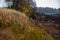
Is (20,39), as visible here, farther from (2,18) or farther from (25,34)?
A: (2,18)

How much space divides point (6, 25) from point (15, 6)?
6.71m

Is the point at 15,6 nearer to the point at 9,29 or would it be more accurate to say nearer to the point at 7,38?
the point at 9,29

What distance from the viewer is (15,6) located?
15.8m

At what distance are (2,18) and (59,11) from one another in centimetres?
1211

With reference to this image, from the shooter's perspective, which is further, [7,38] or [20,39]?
[20,39]

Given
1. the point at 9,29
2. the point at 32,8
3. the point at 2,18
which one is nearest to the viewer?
the point at 9,29

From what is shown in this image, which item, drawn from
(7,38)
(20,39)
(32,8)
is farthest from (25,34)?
(32,8)

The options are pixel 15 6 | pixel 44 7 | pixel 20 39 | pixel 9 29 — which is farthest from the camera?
pixel 44 7

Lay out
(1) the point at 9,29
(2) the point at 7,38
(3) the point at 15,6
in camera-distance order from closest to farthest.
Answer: (2) the point at 7,38, (1) the point at 9,29, (3) the point at 15,6

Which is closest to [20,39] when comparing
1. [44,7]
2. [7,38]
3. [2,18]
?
[7,38]

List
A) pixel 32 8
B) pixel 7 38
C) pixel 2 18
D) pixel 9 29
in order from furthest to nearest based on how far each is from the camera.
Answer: pixel 32 8
pixel 2 18
pixel 9 29
pixel 7 38

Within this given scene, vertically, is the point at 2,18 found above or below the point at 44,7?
above

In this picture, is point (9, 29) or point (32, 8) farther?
point (32, 8)

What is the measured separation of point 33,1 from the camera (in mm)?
18031
